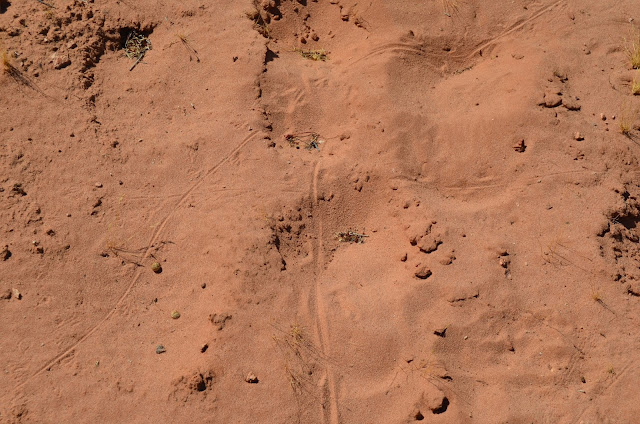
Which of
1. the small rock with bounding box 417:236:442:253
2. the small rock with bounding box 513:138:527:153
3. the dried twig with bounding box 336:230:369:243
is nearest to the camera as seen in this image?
the small rock with bounding box 417:236:442:253

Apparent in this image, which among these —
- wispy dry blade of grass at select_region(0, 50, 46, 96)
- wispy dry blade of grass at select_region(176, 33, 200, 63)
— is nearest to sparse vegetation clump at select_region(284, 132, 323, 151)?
wispy dry blade of grass at select_region(176, 33, 200, 63)

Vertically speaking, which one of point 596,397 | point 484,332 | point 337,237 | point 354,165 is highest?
point 354,165

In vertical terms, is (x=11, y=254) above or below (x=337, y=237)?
above

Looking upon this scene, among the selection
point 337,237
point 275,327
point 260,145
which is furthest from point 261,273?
point 260,145

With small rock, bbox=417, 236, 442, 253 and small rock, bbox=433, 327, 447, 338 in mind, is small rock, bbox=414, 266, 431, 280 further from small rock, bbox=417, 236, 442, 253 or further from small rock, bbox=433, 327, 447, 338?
small rock, bbox=433, 327, 447, 338

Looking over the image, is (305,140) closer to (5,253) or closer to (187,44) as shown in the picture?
(187,44)

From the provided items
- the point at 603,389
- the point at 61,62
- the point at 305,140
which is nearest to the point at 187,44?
the point at 61,62

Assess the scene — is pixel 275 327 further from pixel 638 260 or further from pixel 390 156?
pixel 638 260

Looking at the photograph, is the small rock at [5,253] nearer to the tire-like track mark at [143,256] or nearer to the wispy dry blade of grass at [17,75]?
the tire-like track mark at [143,256]
